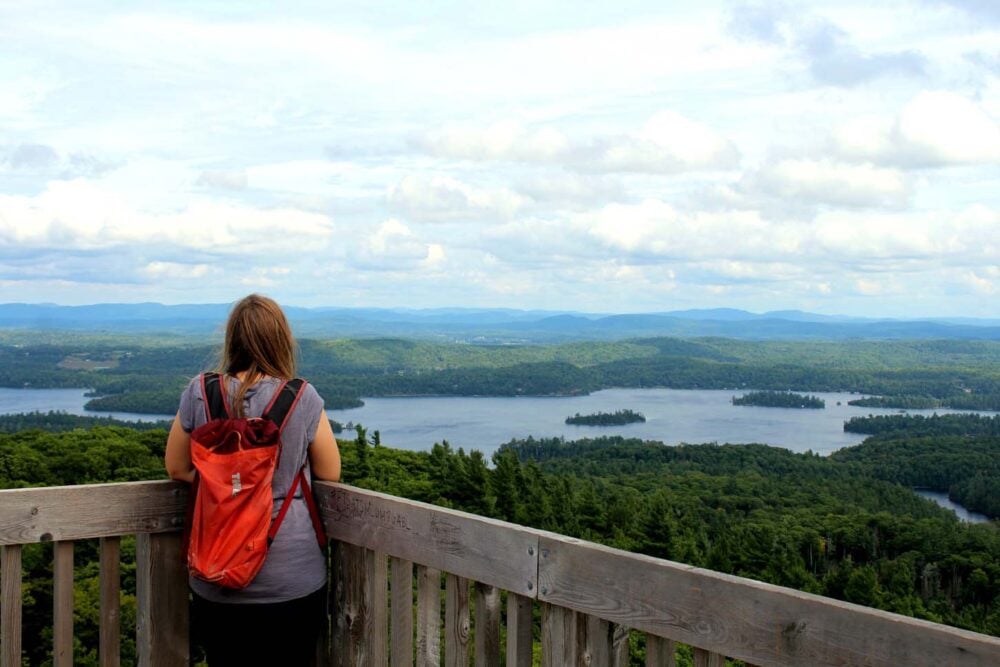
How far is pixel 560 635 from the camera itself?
2645mm

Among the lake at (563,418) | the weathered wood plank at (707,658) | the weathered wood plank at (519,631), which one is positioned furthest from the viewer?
the lake at (563,418)

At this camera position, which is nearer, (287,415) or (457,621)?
(457,621)

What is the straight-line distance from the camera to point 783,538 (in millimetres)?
47031

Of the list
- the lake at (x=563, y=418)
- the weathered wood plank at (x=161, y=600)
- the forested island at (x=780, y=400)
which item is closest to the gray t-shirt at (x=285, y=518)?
the weathered wood plank at (x=161, y=600)

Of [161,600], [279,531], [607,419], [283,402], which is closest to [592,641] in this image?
[279,531]

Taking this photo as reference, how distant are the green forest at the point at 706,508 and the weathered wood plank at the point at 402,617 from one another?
9261mm

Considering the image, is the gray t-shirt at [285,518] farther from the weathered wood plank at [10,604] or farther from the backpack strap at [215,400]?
the weathered wood plank at [10,604]

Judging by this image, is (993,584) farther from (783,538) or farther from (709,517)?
(709,517)

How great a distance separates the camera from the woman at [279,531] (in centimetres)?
310

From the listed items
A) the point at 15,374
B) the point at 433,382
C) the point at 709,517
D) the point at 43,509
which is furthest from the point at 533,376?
the point at 43,509

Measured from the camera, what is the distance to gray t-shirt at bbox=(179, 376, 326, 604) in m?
3.09

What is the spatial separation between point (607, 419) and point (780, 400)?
39.2m

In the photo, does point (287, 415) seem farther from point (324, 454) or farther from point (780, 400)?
point (780, 400)

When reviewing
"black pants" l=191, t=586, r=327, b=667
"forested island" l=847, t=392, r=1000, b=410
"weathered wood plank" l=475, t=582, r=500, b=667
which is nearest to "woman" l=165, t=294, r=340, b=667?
"black pants" l=191, t=586, r=327, b=667
